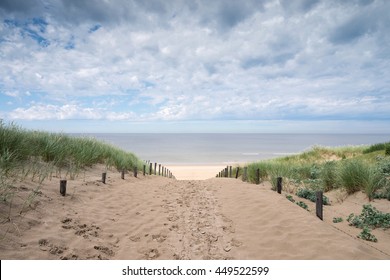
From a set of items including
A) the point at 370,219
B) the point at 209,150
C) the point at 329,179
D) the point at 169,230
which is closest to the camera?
the point at 169,230

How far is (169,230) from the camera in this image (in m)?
6.46

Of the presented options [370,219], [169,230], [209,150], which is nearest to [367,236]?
[370,219]

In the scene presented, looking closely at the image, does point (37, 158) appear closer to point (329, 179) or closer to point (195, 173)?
point (329, 179)

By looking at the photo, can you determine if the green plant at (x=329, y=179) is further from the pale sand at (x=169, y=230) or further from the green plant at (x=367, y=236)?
the green plant at (x=367, y=236)

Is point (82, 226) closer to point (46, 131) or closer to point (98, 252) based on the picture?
point (98, 252)

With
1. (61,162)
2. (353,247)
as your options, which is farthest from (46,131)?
(353,247)

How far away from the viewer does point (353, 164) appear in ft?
33.3

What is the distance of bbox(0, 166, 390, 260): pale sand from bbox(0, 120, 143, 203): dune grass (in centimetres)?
56

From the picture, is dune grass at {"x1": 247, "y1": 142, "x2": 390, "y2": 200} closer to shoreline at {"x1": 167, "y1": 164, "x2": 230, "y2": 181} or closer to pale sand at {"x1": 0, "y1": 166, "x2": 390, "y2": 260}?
pale sand at {"x1": 0, "y1": 166, "x2": 390, "y2": 260}

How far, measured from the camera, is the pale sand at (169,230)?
480 cm

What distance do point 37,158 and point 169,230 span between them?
22.0ft

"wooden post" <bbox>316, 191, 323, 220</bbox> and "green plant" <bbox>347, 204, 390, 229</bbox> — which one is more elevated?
"wooden post" <bbox>316, 191, 323, 220</bbox>

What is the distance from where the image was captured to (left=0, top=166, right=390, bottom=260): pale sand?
4805 millimetres

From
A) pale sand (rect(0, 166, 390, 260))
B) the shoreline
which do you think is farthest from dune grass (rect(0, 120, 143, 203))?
the shoreline
